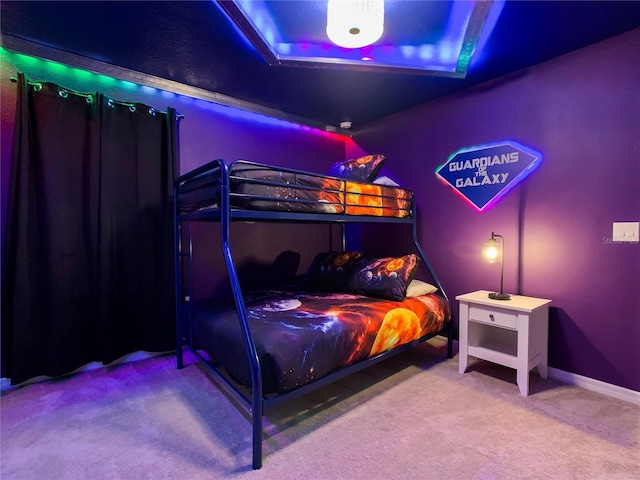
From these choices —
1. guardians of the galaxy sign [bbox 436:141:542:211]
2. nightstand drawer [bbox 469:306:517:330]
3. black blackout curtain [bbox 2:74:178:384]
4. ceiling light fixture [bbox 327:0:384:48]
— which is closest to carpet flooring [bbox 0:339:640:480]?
black blackout curtain [bbox 2:74:178:384]

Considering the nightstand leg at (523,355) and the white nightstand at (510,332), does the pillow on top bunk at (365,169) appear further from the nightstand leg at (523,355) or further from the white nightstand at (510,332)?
the nightstand leg at (523,355)

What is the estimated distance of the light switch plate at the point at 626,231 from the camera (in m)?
1.87

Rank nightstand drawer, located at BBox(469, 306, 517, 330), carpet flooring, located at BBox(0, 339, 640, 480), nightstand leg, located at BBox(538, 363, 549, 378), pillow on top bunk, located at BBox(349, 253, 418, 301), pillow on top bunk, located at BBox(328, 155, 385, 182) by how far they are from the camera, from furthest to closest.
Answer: pillow on top bunk, located at BBox(328, 155, 385, 182) → pillow on top bunk, located at BBox(349, 253, 418, 301) → nightstand leg, located at BBox(538, 363, 549, 378) → nightstand drawer, located at BBox(469, 306, 517, 330) → carpet flooring, located at BBox(0, 339, 640, 480)

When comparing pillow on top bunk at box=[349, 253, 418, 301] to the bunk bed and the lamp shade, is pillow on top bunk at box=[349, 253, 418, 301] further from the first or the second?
the lamp shade

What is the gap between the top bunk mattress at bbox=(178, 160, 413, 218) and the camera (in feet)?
5.70

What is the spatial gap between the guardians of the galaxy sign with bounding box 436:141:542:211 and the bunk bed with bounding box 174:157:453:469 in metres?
0.45

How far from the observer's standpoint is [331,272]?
2734 millimetres

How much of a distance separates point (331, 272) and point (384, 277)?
53 cm

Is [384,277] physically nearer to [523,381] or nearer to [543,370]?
[523,381]

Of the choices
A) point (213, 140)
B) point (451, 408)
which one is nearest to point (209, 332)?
point (451, 408)

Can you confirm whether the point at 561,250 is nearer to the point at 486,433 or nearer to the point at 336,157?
the point at 486,433

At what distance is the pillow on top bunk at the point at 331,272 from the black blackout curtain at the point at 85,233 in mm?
1185

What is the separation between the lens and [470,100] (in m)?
2.66

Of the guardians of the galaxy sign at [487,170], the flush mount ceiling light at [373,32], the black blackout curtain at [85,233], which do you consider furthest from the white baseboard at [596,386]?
the black blackout curtain at [85,233]
